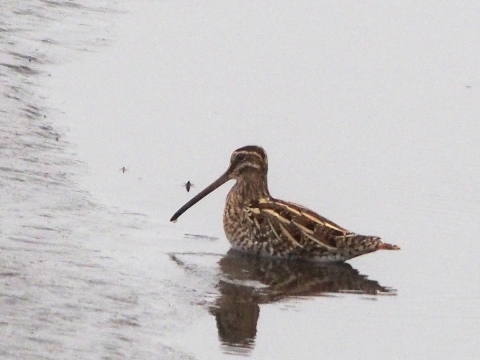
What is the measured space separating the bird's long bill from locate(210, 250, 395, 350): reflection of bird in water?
465 millimetres

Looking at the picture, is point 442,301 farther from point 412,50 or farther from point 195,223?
point 412,50

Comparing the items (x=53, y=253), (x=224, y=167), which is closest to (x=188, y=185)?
(x=224, y=167)

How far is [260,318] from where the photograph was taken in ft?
23.9

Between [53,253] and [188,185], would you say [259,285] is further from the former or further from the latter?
[188,185]

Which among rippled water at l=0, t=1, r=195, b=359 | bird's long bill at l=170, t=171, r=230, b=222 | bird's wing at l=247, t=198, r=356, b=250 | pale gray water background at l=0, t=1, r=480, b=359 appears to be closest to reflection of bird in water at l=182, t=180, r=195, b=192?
pale gray water background at l=0, t=1, r=480, b=359

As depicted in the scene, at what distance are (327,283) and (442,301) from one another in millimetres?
827

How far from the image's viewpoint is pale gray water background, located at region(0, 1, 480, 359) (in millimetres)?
6938

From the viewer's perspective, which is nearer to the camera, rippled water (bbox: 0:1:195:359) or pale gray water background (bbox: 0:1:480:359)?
rippled water (bbox: 0:1:195:359)

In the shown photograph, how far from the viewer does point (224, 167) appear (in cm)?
1032

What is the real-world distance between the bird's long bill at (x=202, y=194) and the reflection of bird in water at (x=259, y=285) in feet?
1.53

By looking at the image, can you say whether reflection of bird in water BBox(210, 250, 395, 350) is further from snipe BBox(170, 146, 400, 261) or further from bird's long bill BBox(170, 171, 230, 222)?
bird's long bill BBox(170, 171, 230, 222)

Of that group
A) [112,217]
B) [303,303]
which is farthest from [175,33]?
[303,303]

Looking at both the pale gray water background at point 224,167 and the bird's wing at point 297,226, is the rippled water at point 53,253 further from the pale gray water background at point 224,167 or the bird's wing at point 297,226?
the bird's wing at point 297,226

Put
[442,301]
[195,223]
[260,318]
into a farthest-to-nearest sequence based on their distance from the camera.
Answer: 1. [195,223]
2. [442,301]
3. [260,318]
